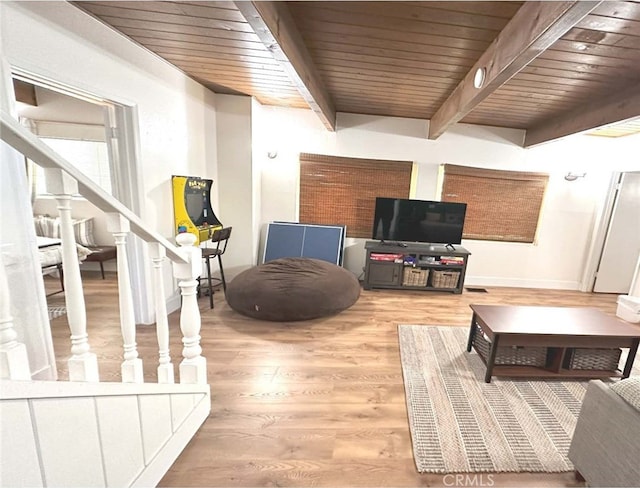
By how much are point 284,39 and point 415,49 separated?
0.95 metres

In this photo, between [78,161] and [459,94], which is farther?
[78,161]

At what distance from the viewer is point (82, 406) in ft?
3.06

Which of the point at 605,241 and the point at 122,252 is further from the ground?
the point at 122,252

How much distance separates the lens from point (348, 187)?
13.9 feet

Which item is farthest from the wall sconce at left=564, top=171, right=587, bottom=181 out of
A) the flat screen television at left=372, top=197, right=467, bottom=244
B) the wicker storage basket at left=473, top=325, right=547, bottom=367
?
the wicker storage basket at left=473, top=325, right=547, bottom=367

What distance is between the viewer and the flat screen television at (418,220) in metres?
3.99

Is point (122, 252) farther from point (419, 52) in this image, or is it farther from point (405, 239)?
point (405, 239)

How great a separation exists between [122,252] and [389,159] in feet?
12.5

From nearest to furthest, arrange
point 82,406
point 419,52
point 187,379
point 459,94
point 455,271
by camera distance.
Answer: point 82,406
point 187,379
point 419,52
point 459,94
point 455,271

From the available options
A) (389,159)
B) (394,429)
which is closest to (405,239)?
(389,159)

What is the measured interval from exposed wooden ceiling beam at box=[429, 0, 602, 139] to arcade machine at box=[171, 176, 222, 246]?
9.09 ft

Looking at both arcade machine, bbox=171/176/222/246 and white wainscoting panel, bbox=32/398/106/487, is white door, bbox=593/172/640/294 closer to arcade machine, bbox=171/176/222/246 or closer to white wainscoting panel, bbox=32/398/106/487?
arcade machine, bbox=171/176/222/246

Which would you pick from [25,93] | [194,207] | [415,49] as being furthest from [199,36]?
[25,93]

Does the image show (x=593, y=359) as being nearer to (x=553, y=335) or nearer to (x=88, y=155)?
(x=553, y=335)
